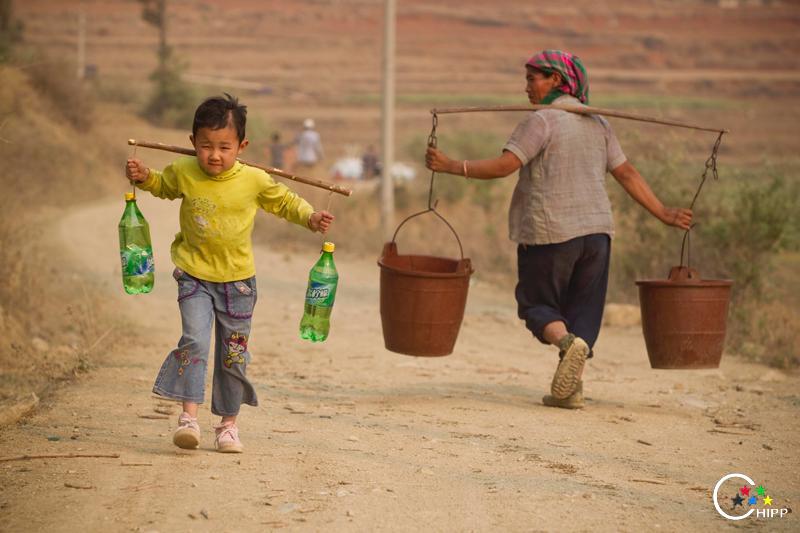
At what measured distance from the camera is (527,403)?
24.0ft

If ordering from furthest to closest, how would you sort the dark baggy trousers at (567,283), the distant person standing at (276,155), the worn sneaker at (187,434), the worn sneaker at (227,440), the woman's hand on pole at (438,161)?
the distant person standing at (276,155) < the dark baggy trousers at (567,283) < the woman's hand on pole at (438,161) < the worn sneaker at (227,440) < the worn sneaker at (187,434)

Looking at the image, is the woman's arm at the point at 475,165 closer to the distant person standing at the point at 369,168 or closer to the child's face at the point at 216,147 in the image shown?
the child's face at the point at 216,147

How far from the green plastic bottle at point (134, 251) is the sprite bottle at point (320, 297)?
790 millimetres

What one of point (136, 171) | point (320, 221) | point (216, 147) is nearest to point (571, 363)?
point (320, 221)

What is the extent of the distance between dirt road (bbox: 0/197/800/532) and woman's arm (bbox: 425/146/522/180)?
4.67 feet

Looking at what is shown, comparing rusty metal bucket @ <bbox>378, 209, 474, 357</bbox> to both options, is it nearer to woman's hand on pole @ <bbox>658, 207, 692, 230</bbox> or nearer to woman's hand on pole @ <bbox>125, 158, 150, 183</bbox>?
woman's hand on pole @ <bbox>658, 207, 692, 230</bbox>

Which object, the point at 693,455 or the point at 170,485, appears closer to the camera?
the point at 170,485

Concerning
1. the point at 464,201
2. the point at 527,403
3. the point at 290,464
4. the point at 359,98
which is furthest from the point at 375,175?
the point at 359,98

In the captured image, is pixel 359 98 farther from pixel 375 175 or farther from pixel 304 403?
pixel 304 403

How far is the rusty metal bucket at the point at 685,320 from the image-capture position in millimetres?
6875

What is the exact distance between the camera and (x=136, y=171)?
536 cm

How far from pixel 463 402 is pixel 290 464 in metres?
2.04

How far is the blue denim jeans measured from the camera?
5477 millimetres

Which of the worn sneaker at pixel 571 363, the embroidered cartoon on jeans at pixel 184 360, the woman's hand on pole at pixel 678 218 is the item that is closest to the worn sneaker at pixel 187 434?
the embroidered cartoon on jeans at pixel 184 360
